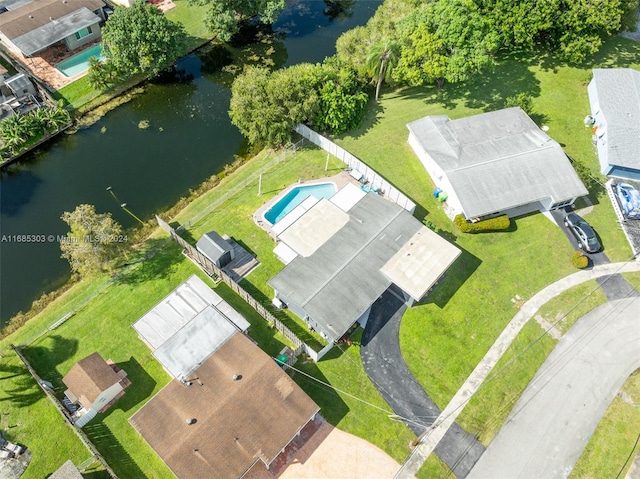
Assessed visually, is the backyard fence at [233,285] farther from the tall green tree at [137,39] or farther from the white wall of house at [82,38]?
the white wall of house at [82,38]

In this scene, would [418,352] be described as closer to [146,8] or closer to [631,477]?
[631,477]

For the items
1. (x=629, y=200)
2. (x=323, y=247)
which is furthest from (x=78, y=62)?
(x=629, y=200)

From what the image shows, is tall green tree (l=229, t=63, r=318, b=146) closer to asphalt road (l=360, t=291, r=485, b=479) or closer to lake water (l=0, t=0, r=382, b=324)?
lake water (l=0, t=0, r=382, b=324)

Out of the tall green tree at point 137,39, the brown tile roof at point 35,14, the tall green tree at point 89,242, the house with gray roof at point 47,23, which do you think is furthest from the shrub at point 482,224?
the brown tile roof at point 35,14

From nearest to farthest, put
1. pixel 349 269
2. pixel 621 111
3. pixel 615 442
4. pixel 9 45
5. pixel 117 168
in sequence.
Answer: pixel 615 442 < pixel 349 269 < pixel 117 168 < pixel 621 111 < pixel 9 45

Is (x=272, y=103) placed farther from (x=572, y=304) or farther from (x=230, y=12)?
(x=572, y=304)

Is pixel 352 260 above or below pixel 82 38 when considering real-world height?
below
